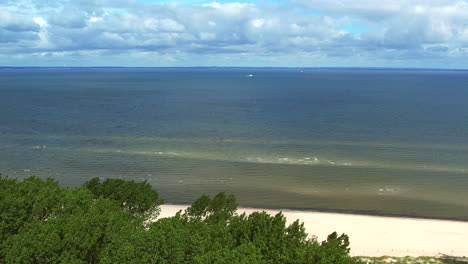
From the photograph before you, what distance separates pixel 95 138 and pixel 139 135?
317 inches

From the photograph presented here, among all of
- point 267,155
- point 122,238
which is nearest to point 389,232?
point 122,238

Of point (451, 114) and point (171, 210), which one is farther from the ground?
point (451, 114)

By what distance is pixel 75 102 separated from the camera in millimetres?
131500

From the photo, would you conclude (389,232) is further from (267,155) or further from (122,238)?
(267,155)

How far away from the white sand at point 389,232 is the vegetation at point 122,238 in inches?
479

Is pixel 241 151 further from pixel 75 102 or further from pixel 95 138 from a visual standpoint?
pixel 75 102

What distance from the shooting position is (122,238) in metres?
18.6

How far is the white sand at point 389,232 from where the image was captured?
32.7 metres

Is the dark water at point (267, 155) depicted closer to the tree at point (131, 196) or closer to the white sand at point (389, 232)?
the white sand at point (389, 232)

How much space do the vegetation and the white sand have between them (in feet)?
39.9

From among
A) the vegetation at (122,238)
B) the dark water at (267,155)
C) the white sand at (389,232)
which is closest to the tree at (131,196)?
the vegetation at (122,238)

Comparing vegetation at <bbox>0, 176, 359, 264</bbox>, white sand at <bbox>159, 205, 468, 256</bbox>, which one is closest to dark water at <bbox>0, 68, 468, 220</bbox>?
white sand at <bbox>159, 205, 468, 256</bbox>

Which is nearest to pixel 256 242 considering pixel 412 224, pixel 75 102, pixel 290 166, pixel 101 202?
pixel 101 202

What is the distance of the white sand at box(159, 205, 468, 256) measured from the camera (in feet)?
107
